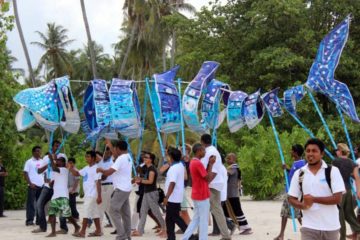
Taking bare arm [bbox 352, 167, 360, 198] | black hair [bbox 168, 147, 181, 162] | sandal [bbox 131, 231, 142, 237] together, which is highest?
black hair [bbox 168, 147, 181, 162]

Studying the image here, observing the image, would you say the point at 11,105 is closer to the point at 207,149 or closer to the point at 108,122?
the point at 108,122

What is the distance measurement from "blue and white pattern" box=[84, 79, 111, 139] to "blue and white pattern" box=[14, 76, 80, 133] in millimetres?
436

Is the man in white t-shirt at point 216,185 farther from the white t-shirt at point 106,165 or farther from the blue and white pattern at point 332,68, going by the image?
the blue and white pattern at point 332,68

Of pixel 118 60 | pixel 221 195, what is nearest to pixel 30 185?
pixel 221 195

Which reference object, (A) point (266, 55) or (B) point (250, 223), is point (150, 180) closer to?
(B) point (250, 223)

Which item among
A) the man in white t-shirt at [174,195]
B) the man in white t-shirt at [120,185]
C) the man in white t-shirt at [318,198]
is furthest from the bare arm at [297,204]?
the man in white t-shirt at [120,185]

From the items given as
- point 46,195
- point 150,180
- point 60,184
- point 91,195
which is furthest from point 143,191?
point 46,195

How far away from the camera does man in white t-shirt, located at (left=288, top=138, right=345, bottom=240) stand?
5.41 meters

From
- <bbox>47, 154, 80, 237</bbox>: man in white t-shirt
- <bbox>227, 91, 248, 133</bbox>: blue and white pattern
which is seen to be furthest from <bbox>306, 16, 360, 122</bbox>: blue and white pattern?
<bbox>47, 154, 80, 237</bbox>: man in white t-shirt

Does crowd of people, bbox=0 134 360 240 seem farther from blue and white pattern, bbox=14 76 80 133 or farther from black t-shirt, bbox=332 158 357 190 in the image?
blue and white pattern, bbox=14 76 80 133

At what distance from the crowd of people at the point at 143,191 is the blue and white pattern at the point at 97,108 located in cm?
59

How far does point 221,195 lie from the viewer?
1035 cm

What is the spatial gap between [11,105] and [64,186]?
6469 millimetres

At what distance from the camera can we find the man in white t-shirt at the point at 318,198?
17.7 ft
